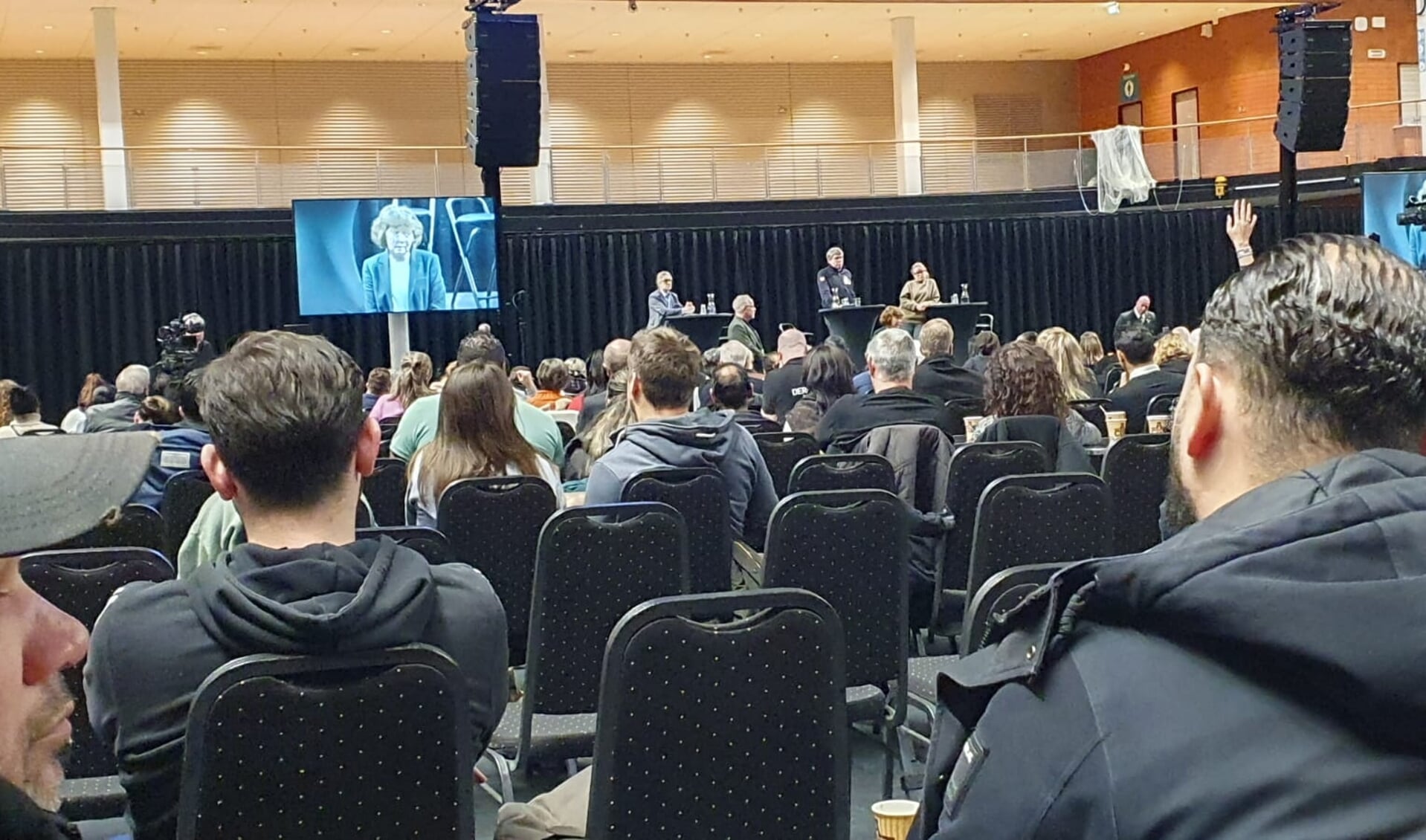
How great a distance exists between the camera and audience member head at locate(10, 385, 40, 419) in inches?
270

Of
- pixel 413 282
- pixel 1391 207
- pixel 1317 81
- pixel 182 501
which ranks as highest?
pixel 1317 81

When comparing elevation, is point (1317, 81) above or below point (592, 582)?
above

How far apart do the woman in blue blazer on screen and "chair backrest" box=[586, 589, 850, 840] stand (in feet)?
43.8

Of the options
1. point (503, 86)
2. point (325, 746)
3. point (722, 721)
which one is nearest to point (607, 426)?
point (722, 721)

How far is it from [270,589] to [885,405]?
3.57 m

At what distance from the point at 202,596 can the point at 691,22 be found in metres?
18.7

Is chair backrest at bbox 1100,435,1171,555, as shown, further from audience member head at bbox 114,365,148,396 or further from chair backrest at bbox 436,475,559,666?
audience member head at bbox 114,365,148,396

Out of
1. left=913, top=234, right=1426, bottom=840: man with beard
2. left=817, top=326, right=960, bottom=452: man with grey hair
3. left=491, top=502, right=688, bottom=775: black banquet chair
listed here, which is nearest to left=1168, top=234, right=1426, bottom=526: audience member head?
left=913, top=234, right=1426, bottom=840: man with beard

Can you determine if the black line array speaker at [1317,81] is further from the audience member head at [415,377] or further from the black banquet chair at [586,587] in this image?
the black banquet chair at [586,587]

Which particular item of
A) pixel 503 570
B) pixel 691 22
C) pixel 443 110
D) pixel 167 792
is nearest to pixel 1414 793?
pixel 167 792

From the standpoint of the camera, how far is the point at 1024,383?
5.35 m

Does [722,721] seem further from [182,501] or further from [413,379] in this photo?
[413,379]

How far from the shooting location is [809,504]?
12.4ft

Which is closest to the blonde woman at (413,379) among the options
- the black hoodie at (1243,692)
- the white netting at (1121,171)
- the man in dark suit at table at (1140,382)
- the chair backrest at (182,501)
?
the chair backrest at (182,501)
